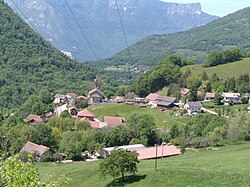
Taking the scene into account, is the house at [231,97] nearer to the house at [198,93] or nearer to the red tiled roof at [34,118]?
the house at [198,93]

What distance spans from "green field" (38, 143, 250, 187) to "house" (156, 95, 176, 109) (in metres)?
37.0

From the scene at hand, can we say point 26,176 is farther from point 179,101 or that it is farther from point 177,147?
point 179,101

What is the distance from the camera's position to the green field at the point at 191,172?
105ft

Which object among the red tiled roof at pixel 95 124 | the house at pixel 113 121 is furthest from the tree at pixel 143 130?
the red tiled roof at pixel 95 124

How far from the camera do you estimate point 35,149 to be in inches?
2301

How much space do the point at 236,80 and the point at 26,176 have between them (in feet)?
276

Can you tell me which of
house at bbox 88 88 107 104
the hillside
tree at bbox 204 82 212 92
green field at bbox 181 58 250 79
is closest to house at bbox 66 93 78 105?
house at bbox 88 88 107 104

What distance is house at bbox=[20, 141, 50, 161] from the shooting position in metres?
57.3

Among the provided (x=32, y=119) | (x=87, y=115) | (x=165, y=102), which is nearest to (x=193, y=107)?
(x=165, y=102)

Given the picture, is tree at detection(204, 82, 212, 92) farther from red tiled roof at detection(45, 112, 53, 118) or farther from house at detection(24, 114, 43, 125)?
house at detection(24, 114, 43, 125)

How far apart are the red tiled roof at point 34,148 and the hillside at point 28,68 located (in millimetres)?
51198

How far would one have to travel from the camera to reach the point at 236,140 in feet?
177

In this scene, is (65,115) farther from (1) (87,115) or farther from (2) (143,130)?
(2) (143,130)

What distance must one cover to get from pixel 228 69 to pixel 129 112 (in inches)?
1584
